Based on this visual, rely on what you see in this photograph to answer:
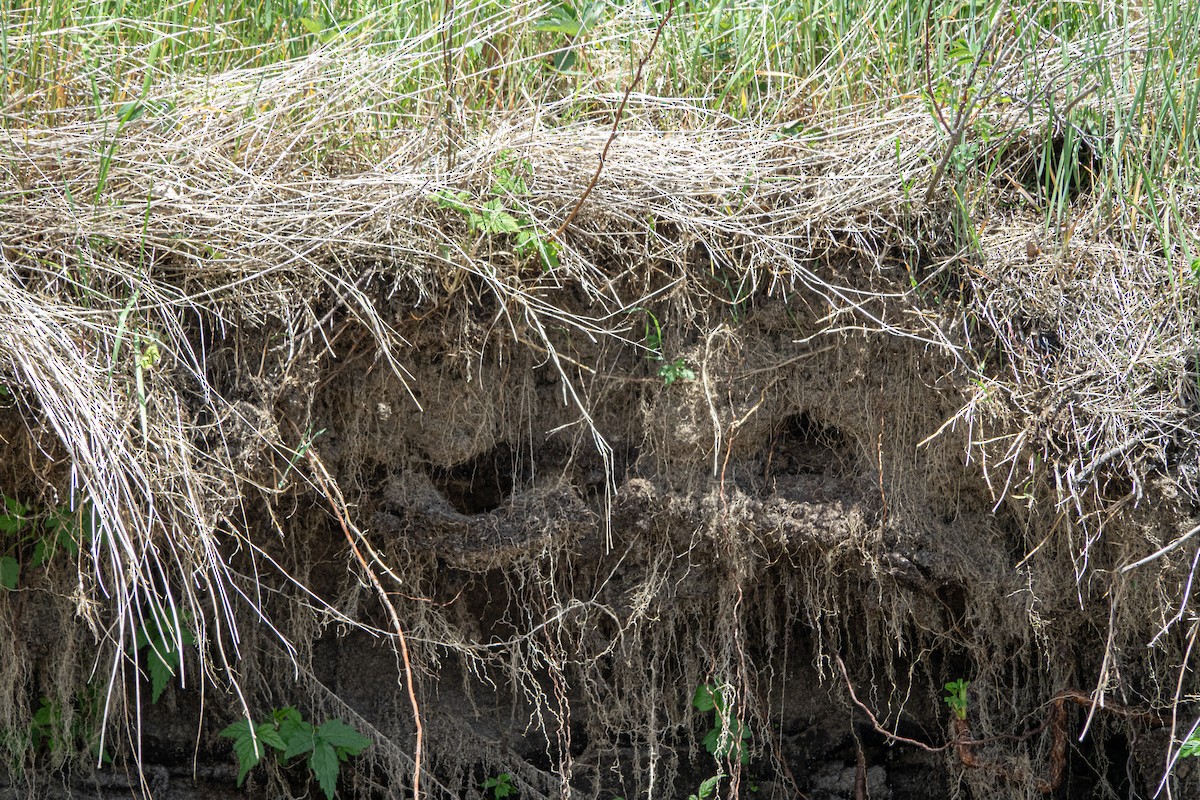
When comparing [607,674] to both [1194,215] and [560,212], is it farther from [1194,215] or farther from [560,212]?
[1194,215]

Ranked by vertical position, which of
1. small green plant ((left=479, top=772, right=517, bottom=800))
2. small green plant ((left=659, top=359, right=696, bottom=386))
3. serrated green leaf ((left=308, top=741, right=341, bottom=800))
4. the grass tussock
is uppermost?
the grass tussock

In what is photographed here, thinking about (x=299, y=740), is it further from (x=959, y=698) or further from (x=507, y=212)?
(x=959, y=698)

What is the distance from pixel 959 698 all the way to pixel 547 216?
1.50 meters

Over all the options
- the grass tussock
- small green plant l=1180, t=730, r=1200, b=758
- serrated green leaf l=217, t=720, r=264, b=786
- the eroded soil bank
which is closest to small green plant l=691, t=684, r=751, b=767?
the eroded soil bank

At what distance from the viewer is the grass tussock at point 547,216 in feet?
7.00

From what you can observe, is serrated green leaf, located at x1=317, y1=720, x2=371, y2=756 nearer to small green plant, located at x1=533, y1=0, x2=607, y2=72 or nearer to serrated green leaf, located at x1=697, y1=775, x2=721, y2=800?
serrated green leaf, located at x1=697, y1=775, x2=721, y2=800

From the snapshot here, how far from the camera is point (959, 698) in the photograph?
2.55m

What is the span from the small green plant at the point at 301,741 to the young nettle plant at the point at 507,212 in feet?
3.85

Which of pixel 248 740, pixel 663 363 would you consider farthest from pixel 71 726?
pixel 663 363

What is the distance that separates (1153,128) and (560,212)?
132 cm

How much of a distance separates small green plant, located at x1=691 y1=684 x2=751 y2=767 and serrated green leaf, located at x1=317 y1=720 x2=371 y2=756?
78 cm

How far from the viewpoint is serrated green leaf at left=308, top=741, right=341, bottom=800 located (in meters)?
2.38

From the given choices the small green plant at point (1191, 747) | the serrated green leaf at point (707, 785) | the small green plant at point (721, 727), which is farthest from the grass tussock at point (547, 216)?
the serrated green leaf at point (707, 785)

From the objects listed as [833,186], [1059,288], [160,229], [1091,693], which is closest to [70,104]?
[160,229]
